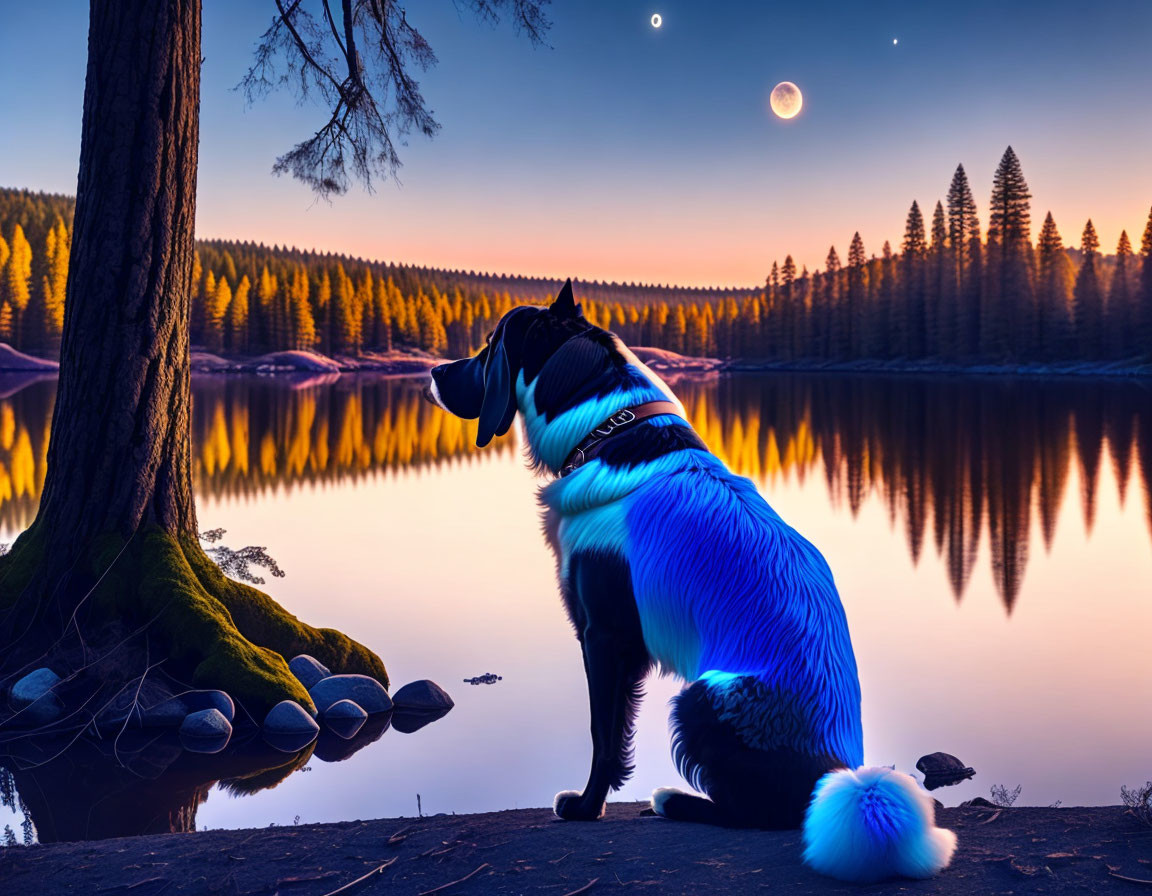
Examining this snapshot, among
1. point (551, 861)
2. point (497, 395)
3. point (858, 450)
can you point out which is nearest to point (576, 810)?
point (551, 861)

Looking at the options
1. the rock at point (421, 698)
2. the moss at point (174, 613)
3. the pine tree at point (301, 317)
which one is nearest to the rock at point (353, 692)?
the rock at point (421, 698)

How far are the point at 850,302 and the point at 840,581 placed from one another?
12066cm

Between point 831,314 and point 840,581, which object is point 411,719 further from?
point 831,314

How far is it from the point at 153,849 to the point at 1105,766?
23.8 feet

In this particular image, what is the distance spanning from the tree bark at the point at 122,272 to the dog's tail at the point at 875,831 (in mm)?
6212

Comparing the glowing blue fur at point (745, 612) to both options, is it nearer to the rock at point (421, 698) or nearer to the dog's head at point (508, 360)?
the dog's head at point (508, 360)

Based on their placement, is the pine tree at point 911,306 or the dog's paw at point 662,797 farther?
the pine tree at point 911,306

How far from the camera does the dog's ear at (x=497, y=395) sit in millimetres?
4793

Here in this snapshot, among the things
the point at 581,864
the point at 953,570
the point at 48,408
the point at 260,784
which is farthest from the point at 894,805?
the point at 48,408

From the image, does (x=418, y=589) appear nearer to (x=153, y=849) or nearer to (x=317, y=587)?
(x=317, y=587)

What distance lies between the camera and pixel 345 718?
8.02m

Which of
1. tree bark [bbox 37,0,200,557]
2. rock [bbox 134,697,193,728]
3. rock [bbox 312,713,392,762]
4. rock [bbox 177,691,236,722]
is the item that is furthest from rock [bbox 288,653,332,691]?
tree bark [bbox 37,0,200,557]

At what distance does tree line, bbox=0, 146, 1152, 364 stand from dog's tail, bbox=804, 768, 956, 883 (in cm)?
8454

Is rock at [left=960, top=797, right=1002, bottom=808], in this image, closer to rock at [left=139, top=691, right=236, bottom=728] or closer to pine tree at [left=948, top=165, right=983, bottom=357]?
rock at [left=139, top=691, right=236, bottom=728]
